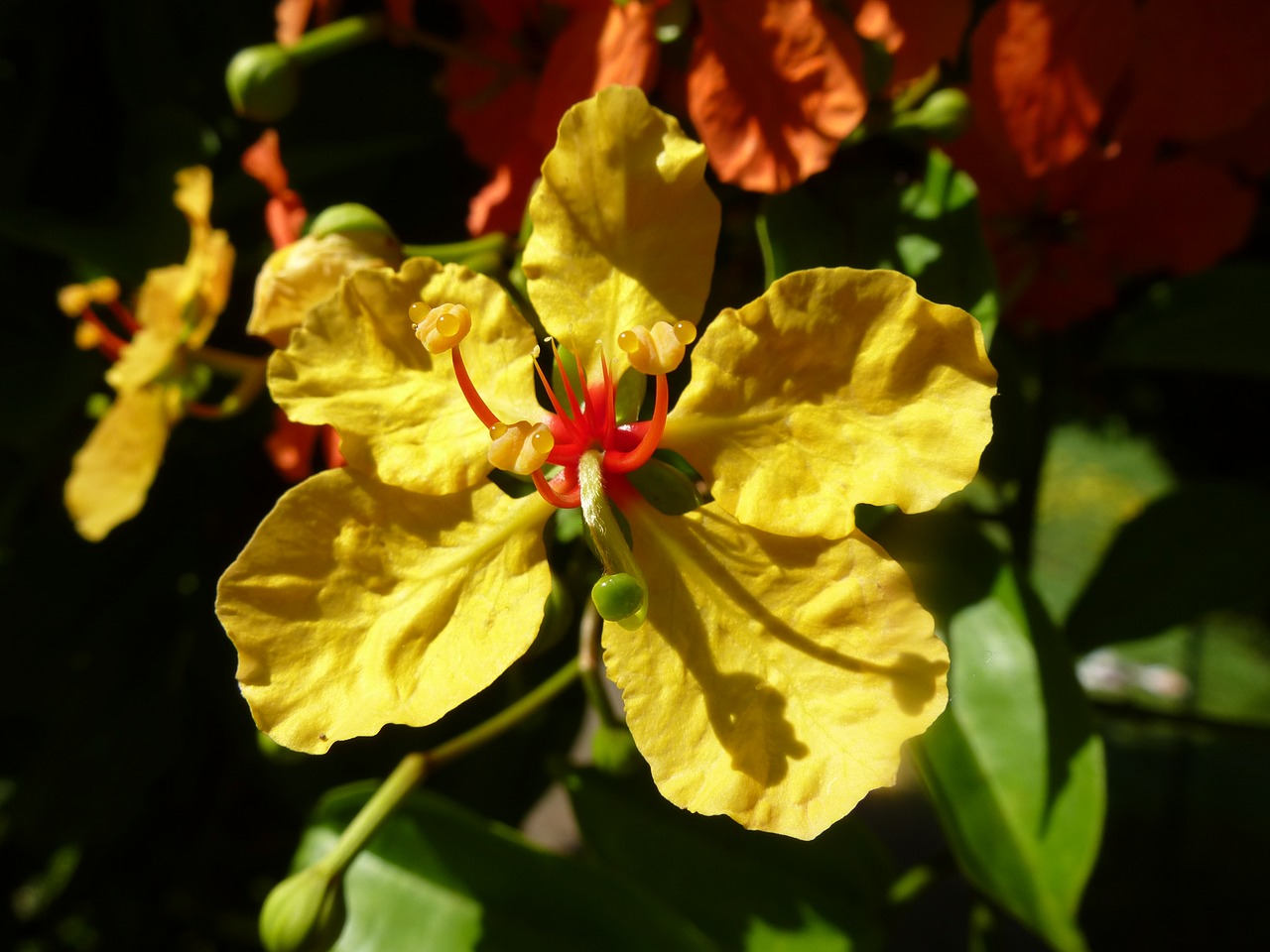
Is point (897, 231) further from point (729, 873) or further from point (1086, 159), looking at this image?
point (729, 873)

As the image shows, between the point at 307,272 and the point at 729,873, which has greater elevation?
the point at 307,272

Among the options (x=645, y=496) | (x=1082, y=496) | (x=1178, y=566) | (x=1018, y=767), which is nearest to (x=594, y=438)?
(x=645, y=496)

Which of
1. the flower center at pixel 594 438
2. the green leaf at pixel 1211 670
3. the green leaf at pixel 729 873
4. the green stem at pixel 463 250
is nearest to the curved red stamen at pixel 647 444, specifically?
the flower center at pixel 594 438

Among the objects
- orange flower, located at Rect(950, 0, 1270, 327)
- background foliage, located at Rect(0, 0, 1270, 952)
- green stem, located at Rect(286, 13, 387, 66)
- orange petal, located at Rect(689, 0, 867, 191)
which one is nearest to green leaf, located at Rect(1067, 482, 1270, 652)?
background foliage, located at Rect(0, 0, 1270, 952)

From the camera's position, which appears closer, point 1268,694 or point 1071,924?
point 1071,924

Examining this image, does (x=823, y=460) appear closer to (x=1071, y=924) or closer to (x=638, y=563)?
(x=638, y=563)

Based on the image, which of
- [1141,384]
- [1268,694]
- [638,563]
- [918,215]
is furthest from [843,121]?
[1268,694]
